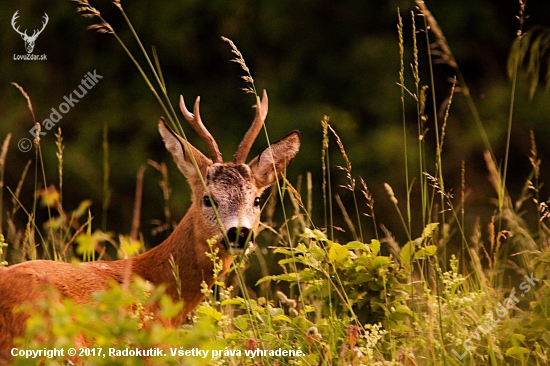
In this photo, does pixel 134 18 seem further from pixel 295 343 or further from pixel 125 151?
pixel 295 343

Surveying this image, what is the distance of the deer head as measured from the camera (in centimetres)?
429

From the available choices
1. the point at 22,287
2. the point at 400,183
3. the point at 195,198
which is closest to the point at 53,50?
the point at 400,183

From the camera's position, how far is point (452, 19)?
1198 centimetres

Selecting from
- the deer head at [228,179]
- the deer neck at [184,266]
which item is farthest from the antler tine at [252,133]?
the deer neck at [184,266]

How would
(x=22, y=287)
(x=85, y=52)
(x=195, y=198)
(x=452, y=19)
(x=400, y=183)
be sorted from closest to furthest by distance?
(x=22, y=287)
(x=195, y=198)
(x=400, y=183)
(x=452, y=19)
(x=85, y=52)

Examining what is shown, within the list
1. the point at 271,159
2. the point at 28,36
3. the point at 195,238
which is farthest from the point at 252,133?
the point at 28,36

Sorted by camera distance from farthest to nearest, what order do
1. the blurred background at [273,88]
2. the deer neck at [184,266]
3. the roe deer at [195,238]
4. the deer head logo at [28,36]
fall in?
1. the deer head logo at [28,36]
2. the blurred background at [273,88]
3. the deer neck at [184,266]
4. the roe deer at [195,238]

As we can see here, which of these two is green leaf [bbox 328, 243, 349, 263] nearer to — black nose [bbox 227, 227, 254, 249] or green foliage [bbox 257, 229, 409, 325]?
green foliage [bbox 257, 229, 409, 325]

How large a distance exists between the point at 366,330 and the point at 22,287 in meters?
1.19

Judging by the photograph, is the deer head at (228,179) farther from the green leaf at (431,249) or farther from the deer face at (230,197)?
the green leaf at (431,249)

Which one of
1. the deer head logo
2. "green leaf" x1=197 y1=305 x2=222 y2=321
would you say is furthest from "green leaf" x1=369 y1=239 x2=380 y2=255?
the deer head logo

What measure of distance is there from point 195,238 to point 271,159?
542 mm

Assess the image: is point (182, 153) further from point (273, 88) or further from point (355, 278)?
point (273, 88)

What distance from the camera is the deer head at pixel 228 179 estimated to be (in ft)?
14.1
